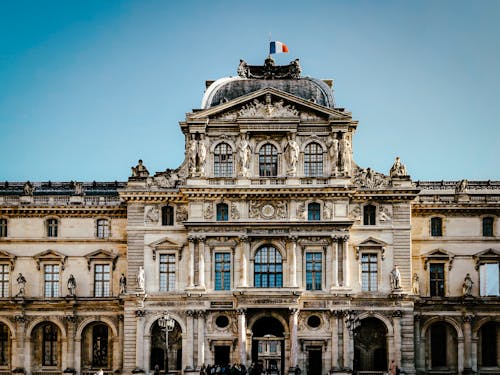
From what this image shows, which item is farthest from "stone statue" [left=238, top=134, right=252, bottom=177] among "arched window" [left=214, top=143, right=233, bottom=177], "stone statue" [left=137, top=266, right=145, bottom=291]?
"stone statue" [left=137, top=266, right=145, bottom=291]

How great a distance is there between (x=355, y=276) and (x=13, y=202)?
27645 millimetres

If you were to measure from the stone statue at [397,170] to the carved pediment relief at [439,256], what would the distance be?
6.80 metres

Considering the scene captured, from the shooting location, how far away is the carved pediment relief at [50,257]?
73188 mm

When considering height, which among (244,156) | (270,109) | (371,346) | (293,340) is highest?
(270,109)

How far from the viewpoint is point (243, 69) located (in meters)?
75.2

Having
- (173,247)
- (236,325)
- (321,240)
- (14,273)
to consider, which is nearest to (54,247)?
(14,273)

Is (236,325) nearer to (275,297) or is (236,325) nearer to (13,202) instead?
(275,297)

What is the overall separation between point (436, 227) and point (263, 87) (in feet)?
57.3

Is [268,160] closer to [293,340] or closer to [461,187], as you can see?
[293,340]

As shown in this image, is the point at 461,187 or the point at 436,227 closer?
the point at 436,227

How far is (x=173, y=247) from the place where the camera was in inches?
2761

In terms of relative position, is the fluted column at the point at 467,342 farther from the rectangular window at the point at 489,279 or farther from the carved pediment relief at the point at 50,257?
the carved pediment relief at the point at 50,257

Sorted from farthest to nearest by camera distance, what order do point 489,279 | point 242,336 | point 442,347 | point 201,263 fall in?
point 489,279 → point 442,347 → point 201,263 → point 242,336

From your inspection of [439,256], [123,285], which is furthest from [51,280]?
[439,256]
